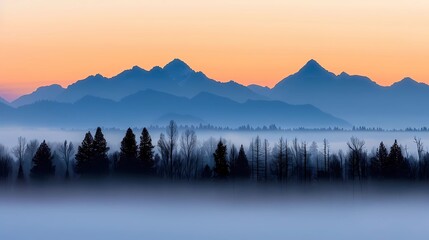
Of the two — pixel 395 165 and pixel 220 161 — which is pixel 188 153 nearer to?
pixel 220 161

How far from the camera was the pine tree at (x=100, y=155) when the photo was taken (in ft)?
283

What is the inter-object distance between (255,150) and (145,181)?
2087 centimetres

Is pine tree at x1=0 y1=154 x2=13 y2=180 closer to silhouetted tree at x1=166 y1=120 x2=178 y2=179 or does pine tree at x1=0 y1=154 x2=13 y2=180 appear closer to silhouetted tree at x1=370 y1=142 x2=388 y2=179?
silhouetted tree at x1=166 y1=120 x2=178 y2=179

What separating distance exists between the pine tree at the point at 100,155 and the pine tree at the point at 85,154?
1.65ft

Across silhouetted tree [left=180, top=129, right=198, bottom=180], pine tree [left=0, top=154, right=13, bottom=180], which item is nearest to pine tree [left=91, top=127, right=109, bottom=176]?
silhouetted tree [left=180, top=129, right=198, bottom=180]

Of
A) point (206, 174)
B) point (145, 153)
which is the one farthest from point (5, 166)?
point (206, 174)

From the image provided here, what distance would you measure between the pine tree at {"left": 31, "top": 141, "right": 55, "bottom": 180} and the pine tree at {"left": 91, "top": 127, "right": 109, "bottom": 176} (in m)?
5.71

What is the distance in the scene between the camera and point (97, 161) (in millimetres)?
87500

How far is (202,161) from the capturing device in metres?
99.1

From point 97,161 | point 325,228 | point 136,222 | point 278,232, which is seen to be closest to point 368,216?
point 325,228

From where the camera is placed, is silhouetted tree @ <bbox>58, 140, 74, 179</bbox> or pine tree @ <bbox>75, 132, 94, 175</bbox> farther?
silhouetted tree @ <bbox>58, 140, 74, 179</bbox>

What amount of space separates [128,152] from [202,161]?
15.3 meters

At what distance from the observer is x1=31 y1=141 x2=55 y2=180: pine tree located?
89.5m

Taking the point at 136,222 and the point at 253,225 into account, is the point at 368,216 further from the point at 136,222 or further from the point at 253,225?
the point at 136,222
